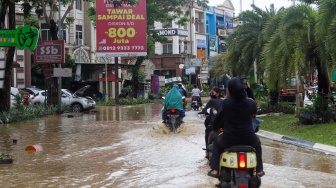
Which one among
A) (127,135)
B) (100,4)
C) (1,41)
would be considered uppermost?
(100,4)

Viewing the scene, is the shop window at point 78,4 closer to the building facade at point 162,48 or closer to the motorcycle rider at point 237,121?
the building facade at point 162,48

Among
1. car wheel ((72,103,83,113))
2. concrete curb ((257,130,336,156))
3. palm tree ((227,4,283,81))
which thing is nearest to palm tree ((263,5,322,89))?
concrete curb ((257,130,336,156))

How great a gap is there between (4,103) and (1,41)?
11.0 m

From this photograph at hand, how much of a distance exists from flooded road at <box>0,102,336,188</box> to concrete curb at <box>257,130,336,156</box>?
328 millimetres

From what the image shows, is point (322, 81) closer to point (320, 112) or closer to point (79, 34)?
point (320, 112)

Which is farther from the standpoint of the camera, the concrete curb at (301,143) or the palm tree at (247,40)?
the palm tree at (247,40)

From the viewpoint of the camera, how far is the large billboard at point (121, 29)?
1654 inches

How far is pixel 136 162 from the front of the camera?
1216 cm

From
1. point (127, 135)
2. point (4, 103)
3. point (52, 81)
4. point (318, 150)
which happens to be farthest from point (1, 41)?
point (52, 81)

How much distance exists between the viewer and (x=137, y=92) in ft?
179

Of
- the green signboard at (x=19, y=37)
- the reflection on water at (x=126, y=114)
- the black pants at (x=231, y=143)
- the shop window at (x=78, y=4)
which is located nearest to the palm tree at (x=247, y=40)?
the reflection on water at (x=126, y=114)

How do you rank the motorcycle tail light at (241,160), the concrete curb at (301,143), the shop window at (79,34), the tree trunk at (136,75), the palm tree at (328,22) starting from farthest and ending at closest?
1. the shop window at (79,34)
2. the tree trunk at (136,75)
3. the palm tree at (328,22)
4. the concrete curb at (301,143)
5. the motorcycle tail light at (241,160)

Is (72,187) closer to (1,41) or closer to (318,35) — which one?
(1,41)

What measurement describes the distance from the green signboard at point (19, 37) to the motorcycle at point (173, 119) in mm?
4486
